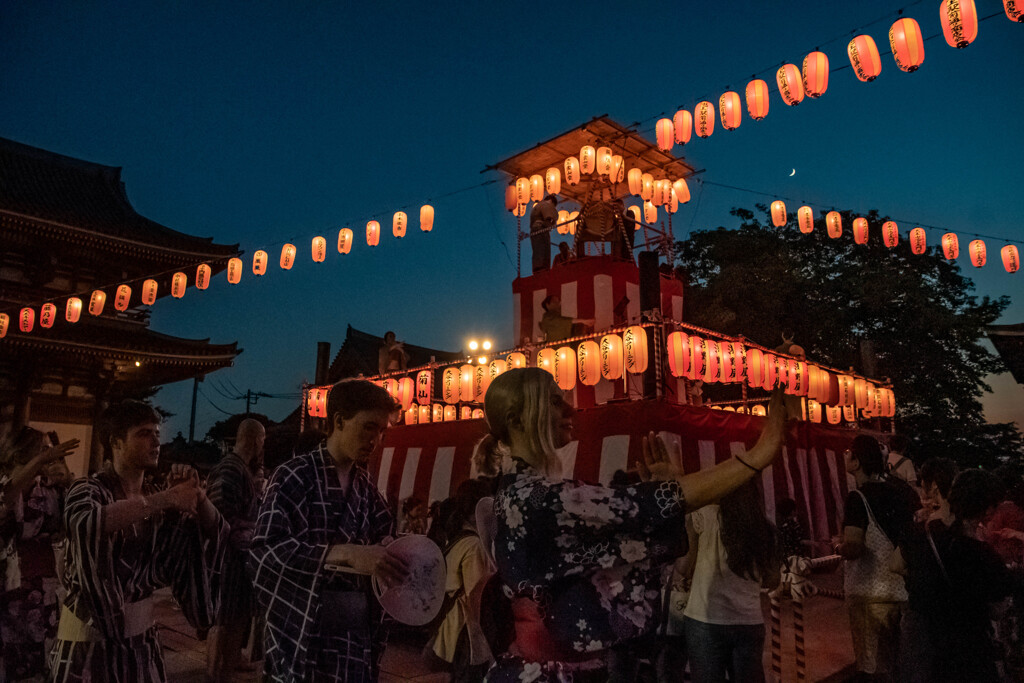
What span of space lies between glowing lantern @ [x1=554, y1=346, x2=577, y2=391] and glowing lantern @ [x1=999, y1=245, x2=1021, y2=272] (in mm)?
8527

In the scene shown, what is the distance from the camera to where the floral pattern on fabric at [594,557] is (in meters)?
1.68

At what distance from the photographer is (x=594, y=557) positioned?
1.70 m

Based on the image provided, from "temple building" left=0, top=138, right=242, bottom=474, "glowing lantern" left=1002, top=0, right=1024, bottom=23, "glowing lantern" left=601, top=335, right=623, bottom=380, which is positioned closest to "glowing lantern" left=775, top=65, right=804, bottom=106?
"glowing lantern" left=1002, top=0, right=1024, bottom=23

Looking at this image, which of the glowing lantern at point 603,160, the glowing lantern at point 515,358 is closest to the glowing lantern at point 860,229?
the glowing lantern at point 603,160

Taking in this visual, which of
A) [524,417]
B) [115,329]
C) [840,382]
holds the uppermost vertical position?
[115,329]

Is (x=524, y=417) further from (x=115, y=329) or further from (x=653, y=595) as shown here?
(x=115, y=329)

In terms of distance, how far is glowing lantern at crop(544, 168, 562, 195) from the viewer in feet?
49.8

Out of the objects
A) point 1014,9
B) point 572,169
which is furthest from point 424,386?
point 1014,9

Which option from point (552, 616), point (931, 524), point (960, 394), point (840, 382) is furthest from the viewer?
point (960, 394)

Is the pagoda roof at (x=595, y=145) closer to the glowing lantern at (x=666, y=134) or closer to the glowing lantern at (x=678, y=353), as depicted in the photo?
the glowing lantern at (x=666, y=134)

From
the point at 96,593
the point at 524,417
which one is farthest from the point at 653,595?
the point at 96,593

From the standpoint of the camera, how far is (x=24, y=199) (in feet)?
55.6

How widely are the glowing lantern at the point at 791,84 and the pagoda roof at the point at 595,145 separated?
4085 millimetres

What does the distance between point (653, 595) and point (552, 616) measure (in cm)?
28
